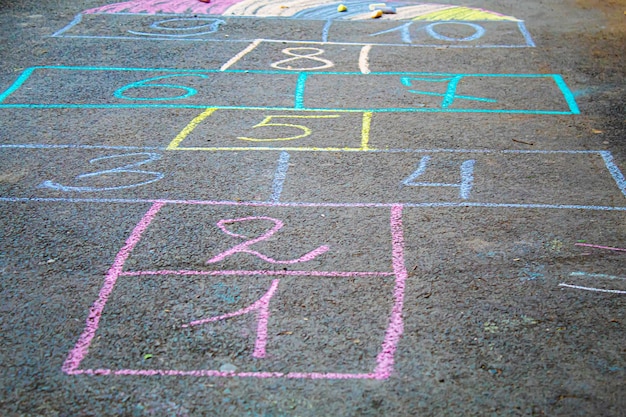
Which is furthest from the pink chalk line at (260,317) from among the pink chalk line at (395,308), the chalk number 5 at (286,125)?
the chalk number 5 at (286,125)

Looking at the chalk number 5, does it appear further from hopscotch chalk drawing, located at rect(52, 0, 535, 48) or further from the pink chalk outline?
hopscotch chalk drawing, located at rect(52, 0, 535, 48)

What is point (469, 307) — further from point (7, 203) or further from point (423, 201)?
point (7, 203)

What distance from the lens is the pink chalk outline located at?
373 centimetres

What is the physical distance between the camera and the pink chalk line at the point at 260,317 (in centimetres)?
394

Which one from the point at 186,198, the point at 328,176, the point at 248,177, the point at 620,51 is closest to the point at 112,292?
the point at 186,198

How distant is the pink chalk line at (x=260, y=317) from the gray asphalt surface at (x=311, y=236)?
18 millimetres

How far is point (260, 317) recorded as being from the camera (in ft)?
13.8

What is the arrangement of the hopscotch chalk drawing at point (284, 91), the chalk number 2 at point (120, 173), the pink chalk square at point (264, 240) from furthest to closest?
the hopscotch chalk drawing at point (284, 91)
the chalk number 2 at point (120, 173)
the pink chalk square at point (264, 240)

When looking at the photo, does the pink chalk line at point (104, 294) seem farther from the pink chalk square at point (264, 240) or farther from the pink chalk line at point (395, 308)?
the pink chalk line at point (395, 308)

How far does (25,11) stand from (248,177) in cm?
820

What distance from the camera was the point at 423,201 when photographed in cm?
571

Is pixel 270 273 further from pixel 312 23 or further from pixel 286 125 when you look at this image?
pixel 312 23

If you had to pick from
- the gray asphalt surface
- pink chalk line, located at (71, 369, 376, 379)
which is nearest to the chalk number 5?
the gray asphalt surface

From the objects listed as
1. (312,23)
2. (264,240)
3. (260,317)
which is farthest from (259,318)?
(312,23)
